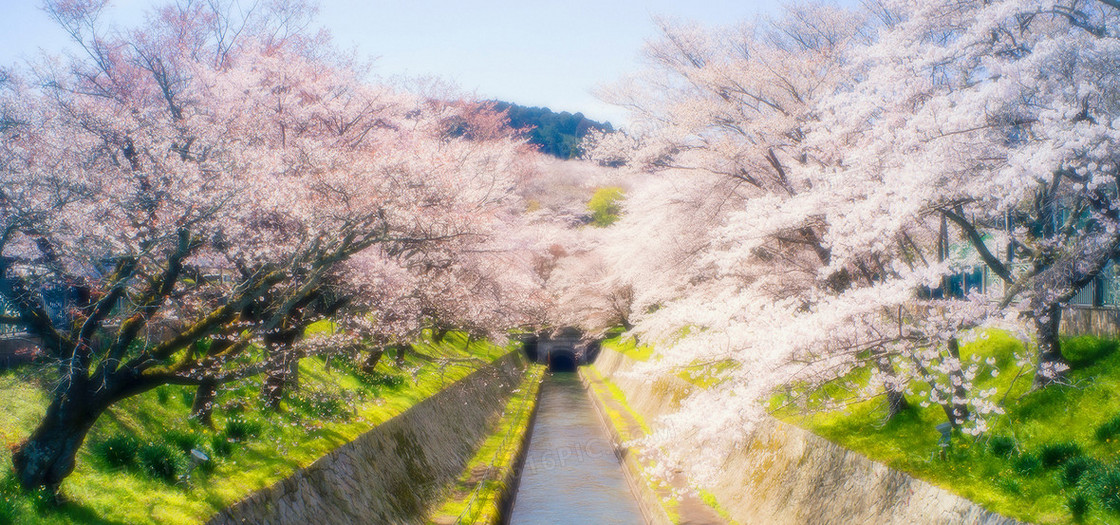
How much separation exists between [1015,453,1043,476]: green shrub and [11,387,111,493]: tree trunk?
11.5 m

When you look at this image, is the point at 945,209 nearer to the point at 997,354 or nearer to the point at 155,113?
the point at 997,354

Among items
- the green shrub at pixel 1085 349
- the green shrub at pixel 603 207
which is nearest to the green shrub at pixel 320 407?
the green shrub at pixel 1085 349

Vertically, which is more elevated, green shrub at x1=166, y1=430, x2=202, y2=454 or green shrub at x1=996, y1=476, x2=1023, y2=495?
green shrub at x1=166, y1=430, x2=202, y2=454

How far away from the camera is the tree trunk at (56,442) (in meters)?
7.43

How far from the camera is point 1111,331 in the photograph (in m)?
10.4

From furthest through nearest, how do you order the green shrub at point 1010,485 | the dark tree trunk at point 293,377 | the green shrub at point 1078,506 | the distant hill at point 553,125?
1. the distant hill at point 553,125
2. the dark tree trunk at point 293,377
3. the green shrub at point 1010,485
4. the green shrub at point 1078,506

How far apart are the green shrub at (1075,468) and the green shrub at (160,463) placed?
36.1ft

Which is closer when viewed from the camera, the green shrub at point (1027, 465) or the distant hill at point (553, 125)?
the green shrub at point (1027, 465)

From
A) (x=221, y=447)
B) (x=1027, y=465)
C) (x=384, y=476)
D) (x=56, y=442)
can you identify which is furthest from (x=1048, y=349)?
(x=56, y=442)

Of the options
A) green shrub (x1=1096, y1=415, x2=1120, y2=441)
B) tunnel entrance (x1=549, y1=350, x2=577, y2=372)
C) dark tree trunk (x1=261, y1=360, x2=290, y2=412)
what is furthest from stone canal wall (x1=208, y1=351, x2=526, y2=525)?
tunnel entrance (x1=549, y1=350, x2=577, y2=372)

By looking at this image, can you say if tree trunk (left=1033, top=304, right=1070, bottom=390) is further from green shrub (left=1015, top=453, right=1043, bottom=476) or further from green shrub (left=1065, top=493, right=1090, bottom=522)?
green shrub (left=1065, top=493, right=1090, bottom=522)

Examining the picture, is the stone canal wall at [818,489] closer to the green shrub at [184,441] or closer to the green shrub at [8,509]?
the green shrub at [184,441]

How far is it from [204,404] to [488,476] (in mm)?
8326

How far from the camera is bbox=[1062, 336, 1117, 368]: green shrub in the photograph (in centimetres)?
1007
